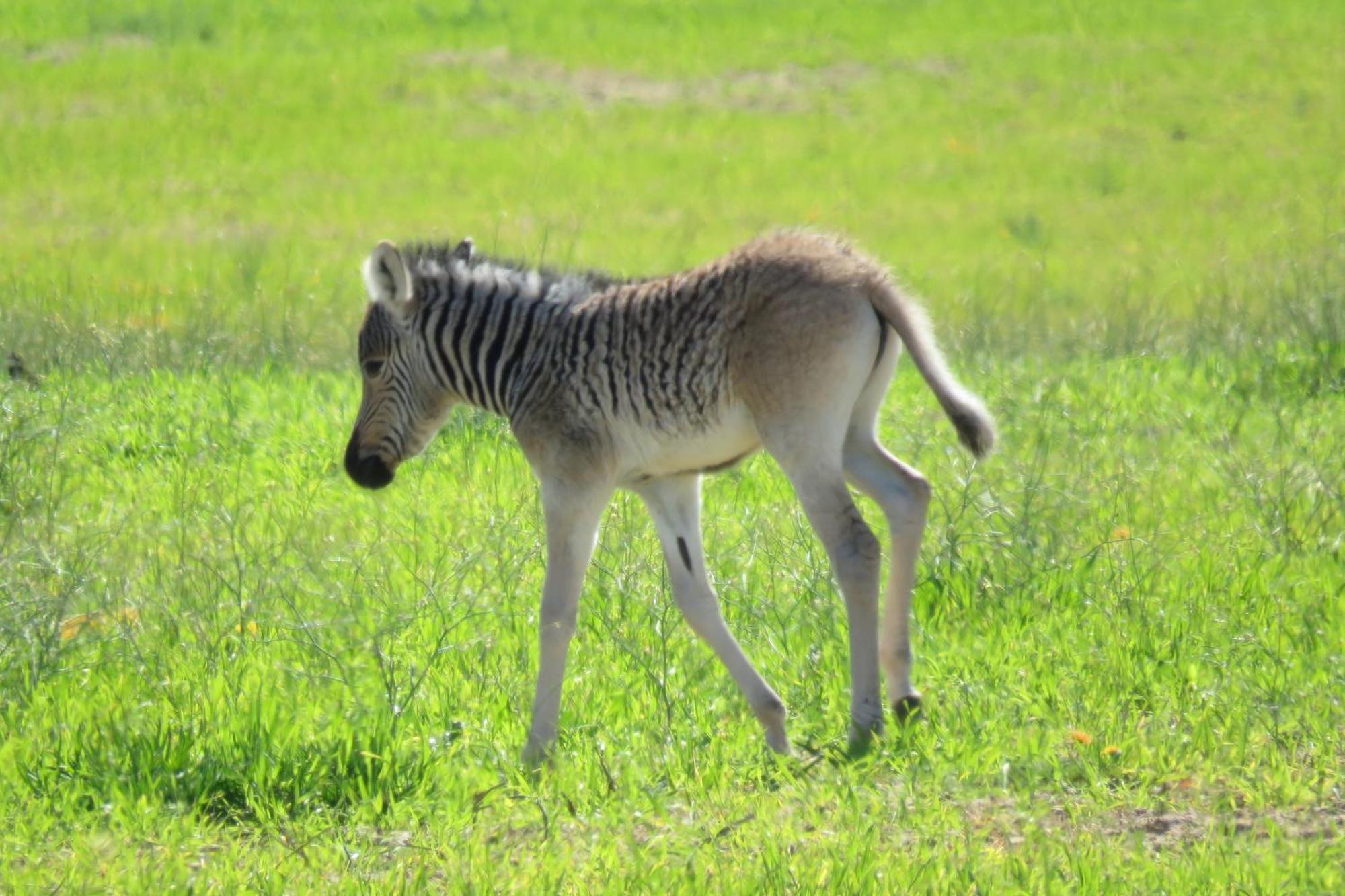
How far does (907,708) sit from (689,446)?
3.86 feet

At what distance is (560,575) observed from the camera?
5.76 m

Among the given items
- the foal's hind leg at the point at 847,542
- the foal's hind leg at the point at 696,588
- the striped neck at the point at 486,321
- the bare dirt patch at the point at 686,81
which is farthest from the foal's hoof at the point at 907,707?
the bare dirt patch at the point at 686,81

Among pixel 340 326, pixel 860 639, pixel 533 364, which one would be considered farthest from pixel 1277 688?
pixel 340 326

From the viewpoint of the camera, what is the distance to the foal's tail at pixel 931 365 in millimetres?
5484

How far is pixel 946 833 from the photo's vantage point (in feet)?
15.7

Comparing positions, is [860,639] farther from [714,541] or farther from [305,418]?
[305,418]

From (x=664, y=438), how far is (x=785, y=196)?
55.2ft

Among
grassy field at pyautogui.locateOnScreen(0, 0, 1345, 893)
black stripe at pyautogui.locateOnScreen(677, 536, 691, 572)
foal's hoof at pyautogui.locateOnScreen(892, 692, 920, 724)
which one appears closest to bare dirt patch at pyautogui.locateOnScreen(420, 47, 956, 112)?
grassy field at pyautogui.locateOnScreen(0, 0, 1345, 893)

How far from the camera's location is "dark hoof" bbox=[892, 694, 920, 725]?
5711 mm

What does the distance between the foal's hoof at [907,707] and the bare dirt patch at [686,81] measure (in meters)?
22.7

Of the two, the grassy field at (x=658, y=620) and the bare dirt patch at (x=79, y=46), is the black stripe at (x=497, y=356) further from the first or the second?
the bare dirt patch at (x=79, y=46)

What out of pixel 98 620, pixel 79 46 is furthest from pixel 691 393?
pixel 79 46

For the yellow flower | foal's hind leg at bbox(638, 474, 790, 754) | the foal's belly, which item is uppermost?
the foal's belly

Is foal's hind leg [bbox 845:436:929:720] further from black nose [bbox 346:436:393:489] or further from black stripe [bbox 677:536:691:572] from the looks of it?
black nose [bbox 346:436:393:489]
